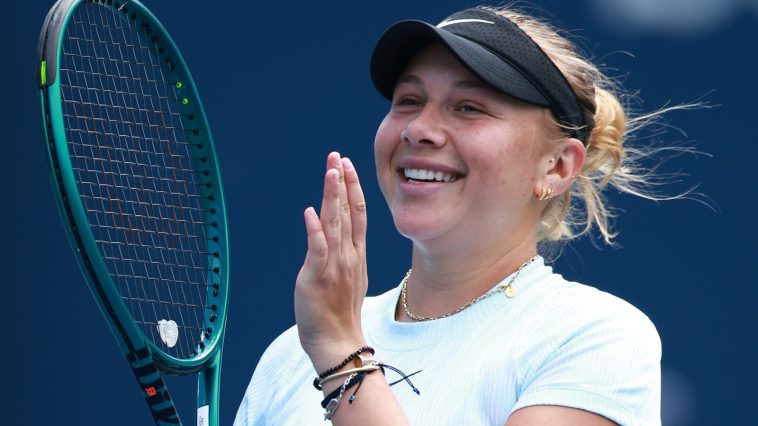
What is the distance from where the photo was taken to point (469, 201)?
6.54 feet

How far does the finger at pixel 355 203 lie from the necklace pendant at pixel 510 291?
0.31m

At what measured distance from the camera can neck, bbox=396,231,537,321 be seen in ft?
6.75

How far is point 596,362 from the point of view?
1.79 metres

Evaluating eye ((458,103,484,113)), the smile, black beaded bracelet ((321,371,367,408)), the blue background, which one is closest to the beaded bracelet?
black beaded bracelet ((321,371,367,408))

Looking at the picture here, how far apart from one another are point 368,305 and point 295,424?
32 cm

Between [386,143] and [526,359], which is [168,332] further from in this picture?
[526,359]

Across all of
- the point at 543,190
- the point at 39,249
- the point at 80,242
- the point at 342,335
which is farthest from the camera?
the point at 39,249

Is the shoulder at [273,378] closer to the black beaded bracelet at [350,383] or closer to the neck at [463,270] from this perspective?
the neck at [463,270]

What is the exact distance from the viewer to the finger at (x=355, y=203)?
5.87ft

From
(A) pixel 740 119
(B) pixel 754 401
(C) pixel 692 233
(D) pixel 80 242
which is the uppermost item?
(D) pixel 80 242

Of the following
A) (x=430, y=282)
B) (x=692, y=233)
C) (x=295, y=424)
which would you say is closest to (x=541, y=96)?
(x=430, y=282)

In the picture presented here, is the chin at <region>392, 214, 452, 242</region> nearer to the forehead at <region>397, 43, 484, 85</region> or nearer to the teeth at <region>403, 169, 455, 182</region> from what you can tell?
the teeth at <region>403, 169, 455, 182</region>

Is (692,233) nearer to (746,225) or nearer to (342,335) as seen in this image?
(746,225)

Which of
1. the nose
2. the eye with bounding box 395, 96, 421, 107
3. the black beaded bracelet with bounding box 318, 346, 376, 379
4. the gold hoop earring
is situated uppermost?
the eye with bounding box 395, 96, 421, 107
